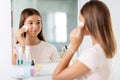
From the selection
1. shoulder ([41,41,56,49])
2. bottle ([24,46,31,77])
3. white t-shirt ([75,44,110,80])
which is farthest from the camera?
shoulder ([41,41,56,49])

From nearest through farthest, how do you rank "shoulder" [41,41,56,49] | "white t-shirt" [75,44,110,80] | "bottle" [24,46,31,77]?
"white t-shirt" [75,44,110,80]
"bottle" [24,46,31,77]
"shoulder" [41,41,56,49]

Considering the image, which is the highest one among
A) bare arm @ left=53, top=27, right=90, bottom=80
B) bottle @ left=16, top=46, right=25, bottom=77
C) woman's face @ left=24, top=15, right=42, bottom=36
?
woman's face @ left=24, top=15, right=42, bottom=36

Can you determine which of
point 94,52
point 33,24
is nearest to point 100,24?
point 94,52

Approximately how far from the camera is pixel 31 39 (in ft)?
5.52

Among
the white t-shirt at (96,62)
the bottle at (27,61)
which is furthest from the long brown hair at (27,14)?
the white t-shirt at (96,62)

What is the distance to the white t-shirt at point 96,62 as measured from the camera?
111 cm

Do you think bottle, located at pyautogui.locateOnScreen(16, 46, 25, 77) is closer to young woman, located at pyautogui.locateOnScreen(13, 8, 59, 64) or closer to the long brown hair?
young woman, located at pyautogui.locateOnScreen(13, 8, 59, 64)

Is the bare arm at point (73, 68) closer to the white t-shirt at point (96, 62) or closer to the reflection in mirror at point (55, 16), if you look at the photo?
the white t-shirt at point (96, 62)

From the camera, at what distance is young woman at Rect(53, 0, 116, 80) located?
1115 millimetres

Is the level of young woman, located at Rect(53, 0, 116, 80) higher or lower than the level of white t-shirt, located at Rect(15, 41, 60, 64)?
higher

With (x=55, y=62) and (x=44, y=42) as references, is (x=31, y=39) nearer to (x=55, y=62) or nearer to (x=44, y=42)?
(x=44, y=42)

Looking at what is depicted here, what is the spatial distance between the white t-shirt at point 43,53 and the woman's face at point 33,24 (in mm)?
98

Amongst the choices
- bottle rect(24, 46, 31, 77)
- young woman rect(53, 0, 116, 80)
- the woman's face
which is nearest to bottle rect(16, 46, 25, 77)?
bottle rect(24, 46, 31, 77)

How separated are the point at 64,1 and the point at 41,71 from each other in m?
0.61
